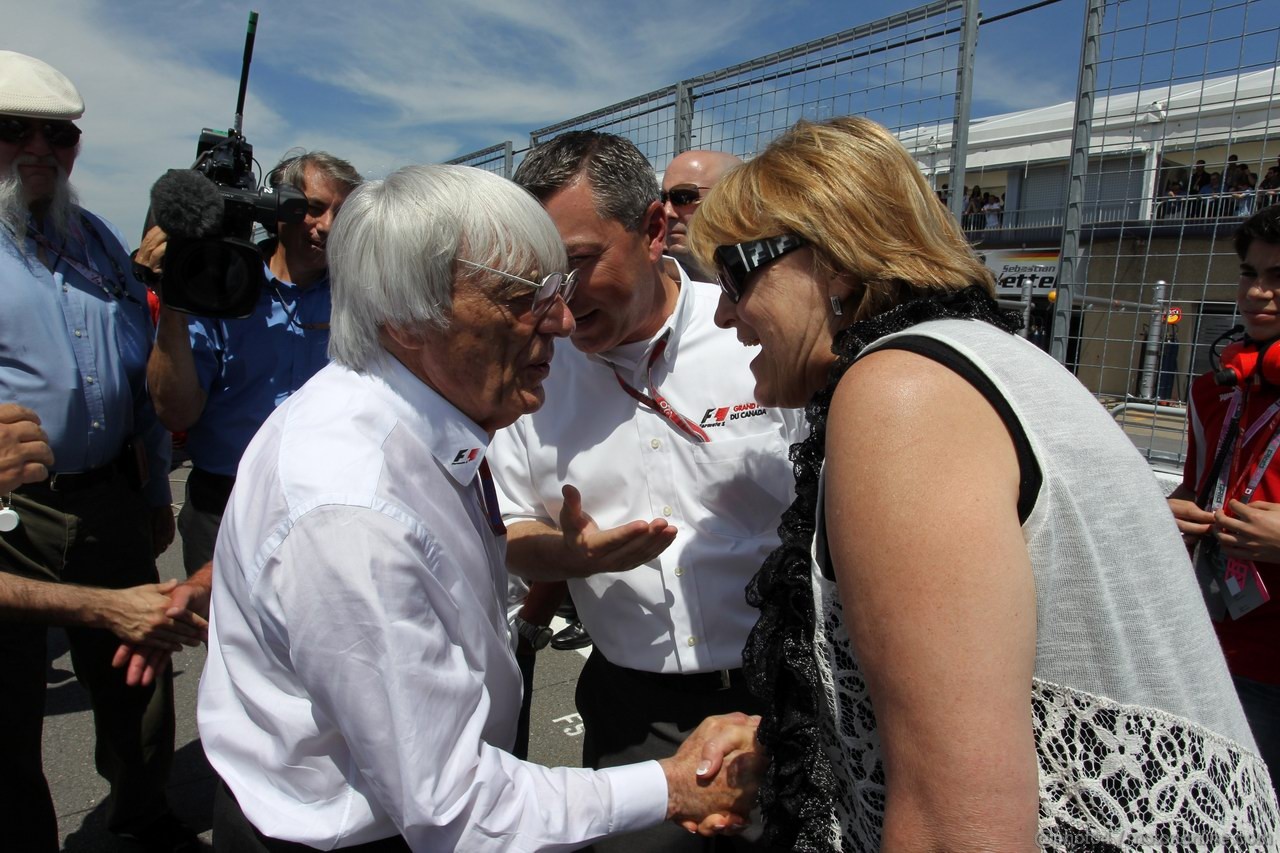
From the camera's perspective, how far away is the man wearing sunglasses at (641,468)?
1901mm

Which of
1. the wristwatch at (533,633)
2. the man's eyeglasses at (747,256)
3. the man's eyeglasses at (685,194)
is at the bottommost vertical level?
the wristwatch at (533,633)

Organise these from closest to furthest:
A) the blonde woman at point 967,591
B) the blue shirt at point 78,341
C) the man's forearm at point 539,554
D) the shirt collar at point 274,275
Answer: the blonde woman at point 967,591 < the man's forearm at point 539,554 < the blue shirt at point 78,341 < the shirt collar at point 274,275

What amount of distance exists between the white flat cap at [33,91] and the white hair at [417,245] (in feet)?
5.70

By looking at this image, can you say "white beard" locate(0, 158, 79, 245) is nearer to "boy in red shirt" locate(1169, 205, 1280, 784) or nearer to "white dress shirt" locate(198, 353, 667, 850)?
"white dress shirt" locate(198, 353, 667, 850)

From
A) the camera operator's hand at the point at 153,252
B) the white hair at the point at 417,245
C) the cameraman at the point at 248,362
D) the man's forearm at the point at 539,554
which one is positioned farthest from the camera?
the cameraman at the point at 248,362

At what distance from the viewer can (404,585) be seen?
1146mm

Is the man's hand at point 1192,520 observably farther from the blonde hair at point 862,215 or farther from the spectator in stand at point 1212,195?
the blonde hair at point 862,215

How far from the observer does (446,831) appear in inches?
46.0

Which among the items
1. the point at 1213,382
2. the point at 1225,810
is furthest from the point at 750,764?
the point at 1213,382

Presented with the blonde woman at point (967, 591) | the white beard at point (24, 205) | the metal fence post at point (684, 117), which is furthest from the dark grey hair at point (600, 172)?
the metal fence post at point (684, 117)

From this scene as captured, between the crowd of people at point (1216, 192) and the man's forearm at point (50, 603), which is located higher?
the crowd of people at point (1216, 192)

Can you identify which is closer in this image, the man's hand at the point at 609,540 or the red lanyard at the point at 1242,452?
the man's hand at the point at 609,540

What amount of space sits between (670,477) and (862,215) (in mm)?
939

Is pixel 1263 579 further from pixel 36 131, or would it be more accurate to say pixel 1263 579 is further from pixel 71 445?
pixel 36 131
